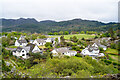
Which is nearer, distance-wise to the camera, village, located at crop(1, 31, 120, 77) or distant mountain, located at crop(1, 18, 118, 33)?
village, located at crop(1, 31, 120, 77)

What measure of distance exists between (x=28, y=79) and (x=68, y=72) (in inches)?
116

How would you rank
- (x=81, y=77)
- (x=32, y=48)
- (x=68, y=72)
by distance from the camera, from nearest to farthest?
(x=81, y=77) < (x=68, y=72) < (x=32, y=48)

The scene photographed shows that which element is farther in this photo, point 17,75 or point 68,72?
point 68,72

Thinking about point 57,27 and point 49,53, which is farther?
point 57,27

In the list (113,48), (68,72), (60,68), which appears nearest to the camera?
(68,72)

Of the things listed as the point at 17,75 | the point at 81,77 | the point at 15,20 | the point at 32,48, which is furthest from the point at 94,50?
the point at 15,20

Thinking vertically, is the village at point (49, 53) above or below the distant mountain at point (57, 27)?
below

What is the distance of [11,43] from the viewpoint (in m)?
31.0

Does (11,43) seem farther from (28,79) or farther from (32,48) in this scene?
(28,79)

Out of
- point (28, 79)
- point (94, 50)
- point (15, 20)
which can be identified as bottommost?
point (94, 50)

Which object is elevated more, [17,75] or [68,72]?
[17,75]

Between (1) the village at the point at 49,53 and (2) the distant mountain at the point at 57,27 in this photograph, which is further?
(2) the distant mountain at the point at 57,27

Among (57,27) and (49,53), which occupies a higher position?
(57,27)

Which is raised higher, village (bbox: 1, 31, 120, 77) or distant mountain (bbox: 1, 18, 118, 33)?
distant mountain (bbox: 1, 18, 118, 33)
